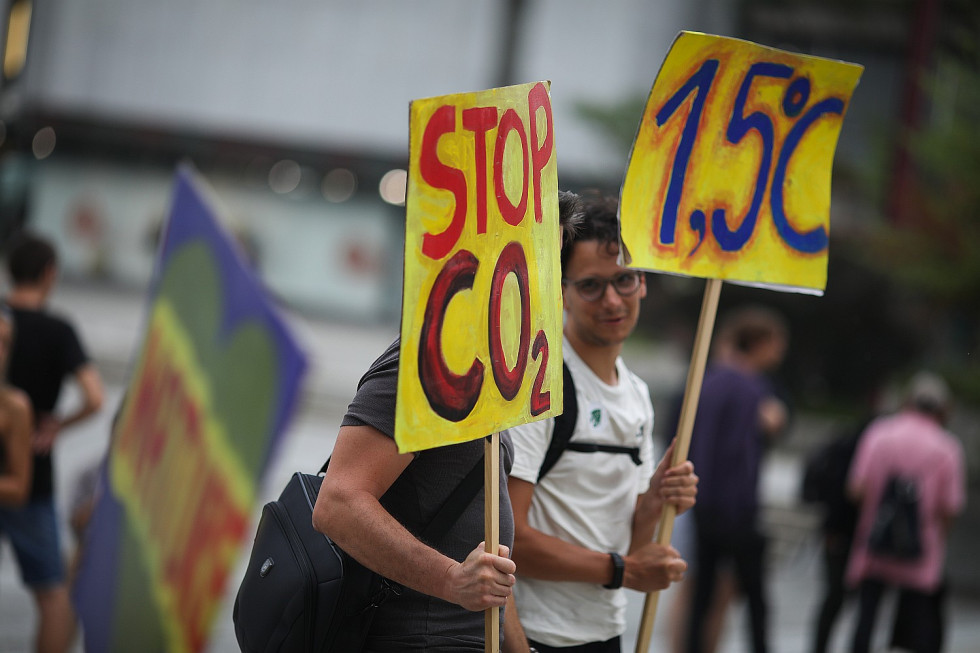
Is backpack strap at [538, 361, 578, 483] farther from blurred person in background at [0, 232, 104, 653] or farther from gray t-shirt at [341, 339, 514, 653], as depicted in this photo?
blurred person in background at [0, 232, 104, 653]

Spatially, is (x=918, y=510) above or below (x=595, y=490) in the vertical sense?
below

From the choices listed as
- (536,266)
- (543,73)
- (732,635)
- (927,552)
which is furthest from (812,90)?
(543,73)

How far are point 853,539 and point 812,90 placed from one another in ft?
11.9

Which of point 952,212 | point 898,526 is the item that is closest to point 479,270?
point 898,526

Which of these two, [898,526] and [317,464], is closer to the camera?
[898,526]

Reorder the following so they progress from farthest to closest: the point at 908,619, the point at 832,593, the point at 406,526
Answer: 1. the point at 832,593
2. the point at 908,619
3. the point at 406,526

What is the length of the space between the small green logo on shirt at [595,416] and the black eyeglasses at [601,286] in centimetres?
26

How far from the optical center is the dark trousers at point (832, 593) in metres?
5.73

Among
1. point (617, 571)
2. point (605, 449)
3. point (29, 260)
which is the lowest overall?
point (617, 571)

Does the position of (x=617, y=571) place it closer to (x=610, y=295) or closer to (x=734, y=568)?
(x=610, y=295)

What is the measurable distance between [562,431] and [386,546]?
2.32 feet

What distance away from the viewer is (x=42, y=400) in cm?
448

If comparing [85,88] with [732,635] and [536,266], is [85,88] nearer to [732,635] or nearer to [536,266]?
[732,635]

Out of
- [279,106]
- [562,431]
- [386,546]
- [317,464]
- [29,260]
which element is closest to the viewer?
[386,546]
